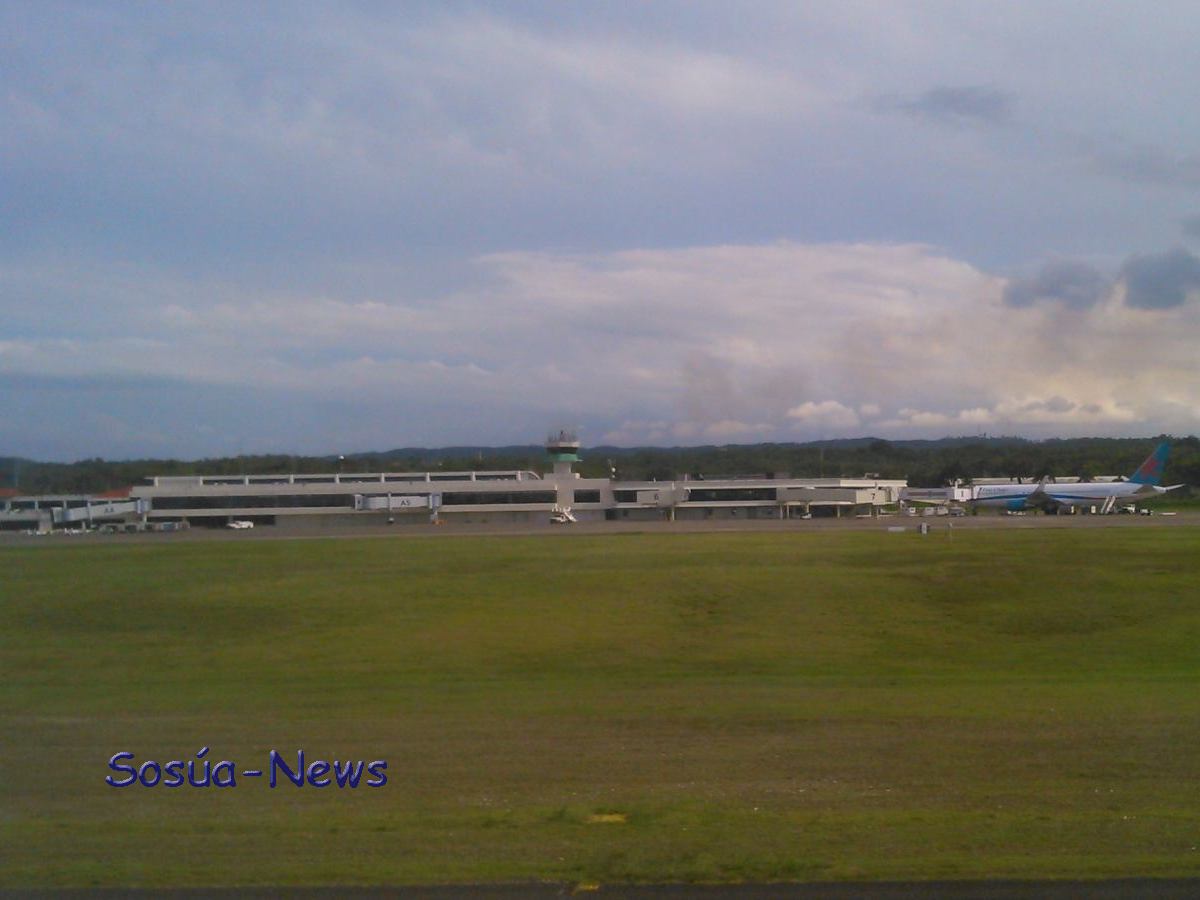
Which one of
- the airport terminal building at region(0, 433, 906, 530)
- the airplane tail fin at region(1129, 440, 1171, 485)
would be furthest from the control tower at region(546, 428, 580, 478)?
the airplane tail fin at region(1129, 440, 1171, 485)

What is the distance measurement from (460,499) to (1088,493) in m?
59.9

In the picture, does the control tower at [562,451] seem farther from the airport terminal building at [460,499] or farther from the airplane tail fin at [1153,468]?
the airplane tail fin at [1153,468]

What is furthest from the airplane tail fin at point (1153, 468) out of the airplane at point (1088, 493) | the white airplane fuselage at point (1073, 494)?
the white airplane fuselage at point (1073, 494)

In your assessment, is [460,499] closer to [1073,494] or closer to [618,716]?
[1073,494]

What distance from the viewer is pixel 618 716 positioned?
1848 centimetres

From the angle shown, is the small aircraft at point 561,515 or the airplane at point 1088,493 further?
the small aircraft at point 561,515

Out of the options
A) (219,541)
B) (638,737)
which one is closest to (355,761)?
(638,737)

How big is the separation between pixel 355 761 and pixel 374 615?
20.4 m

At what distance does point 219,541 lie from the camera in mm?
63250

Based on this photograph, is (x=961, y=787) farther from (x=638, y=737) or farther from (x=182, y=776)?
(x=182, y=776)

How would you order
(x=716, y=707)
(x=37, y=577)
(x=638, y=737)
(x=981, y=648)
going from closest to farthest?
(x=638, y=737)
(x=716, y=707)
(x=981, y=648)
(x=37, y=577)

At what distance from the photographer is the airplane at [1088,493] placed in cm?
9534

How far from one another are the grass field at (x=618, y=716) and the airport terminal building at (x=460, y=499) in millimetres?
61734

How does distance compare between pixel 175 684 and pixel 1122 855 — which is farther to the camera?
pixel 175 684
